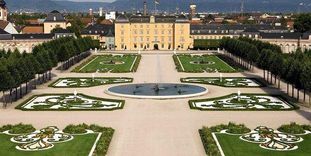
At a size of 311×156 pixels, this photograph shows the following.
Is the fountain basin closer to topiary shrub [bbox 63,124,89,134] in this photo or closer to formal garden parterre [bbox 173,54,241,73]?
topiary shrub [bbox 63,124,89,134]

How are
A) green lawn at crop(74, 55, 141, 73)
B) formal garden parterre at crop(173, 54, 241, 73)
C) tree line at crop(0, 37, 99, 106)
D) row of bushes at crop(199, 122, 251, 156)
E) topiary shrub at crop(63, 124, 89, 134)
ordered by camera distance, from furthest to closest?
green lawn at crop(74, 55, 141, 73), formal garden parterre at crop(173, 54, 241, 73), tree line at crop(0, 37, 99, 106), topiary shrub at crop(63, 124, 89, 134), row of bushes at crop(199, 122, 251, 156)

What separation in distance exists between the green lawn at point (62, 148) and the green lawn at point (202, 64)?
5061 cm

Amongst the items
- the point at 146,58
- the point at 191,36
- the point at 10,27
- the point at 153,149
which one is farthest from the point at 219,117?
the point at 10,27

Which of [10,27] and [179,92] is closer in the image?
[179,92]

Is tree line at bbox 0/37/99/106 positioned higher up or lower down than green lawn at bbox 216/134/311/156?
higher up

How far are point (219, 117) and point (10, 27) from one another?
118m

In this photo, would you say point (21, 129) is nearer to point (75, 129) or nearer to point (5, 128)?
point (5, 128)

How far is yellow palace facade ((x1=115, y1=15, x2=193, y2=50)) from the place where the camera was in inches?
5782

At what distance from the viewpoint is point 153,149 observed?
36562 millimetres

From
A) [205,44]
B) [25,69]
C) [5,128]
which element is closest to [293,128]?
[5,128]

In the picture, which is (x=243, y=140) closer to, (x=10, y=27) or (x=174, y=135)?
(x=174, y=135)

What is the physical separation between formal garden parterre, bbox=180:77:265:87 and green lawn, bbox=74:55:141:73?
53.2 feet

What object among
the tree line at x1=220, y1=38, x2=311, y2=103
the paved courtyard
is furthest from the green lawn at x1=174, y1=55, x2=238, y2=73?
the paved courtyard

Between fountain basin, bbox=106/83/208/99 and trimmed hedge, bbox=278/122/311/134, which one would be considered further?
fountain basin, bbox=106/83/208/99
